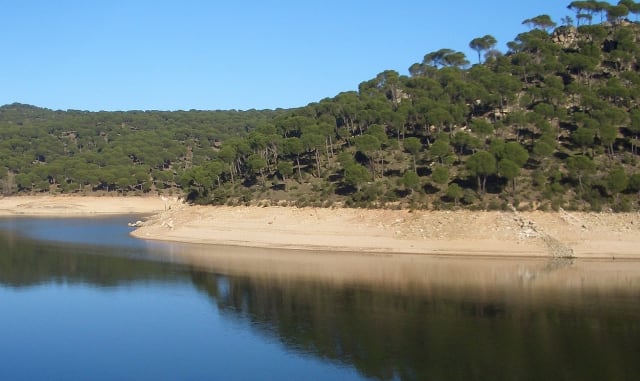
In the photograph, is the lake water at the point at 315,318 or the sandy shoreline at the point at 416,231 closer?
the lake water at the point at 315,318

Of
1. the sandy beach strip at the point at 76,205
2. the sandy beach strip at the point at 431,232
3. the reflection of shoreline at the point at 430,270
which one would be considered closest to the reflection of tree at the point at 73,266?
the reflection of shoreline at the point at 430,270

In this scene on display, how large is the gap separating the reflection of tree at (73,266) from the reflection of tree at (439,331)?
7.70m

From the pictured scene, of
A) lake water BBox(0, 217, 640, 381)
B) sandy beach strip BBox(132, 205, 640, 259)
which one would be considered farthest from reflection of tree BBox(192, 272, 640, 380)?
sandy beach strip BBox(132, 205, 640, 259)

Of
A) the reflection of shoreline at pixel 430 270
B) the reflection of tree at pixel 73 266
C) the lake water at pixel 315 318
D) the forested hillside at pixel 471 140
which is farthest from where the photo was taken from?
the forested hillside at pixel 471 140

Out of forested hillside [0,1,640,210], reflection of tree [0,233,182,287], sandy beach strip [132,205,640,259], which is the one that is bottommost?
reflection of tree [0,233,182,287]

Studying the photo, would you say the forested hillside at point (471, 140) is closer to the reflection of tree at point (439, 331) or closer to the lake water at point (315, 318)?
the lake water at point (315, 318)

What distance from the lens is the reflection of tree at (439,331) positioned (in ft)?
71.5

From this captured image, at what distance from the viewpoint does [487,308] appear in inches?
1196

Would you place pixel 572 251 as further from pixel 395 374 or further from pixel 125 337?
pixel 125 337

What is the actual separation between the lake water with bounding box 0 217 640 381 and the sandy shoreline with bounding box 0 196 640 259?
80.1 inches

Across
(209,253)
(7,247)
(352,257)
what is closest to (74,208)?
(7,247)

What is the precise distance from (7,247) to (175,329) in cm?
3218

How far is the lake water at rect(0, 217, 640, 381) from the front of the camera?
2222 centimetres

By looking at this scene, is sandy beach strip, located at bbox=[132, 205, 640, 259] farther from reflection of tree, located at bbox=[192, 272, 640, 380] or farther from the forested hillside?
reflection of tree, located at bbox=[192, 272, 640, 380]
